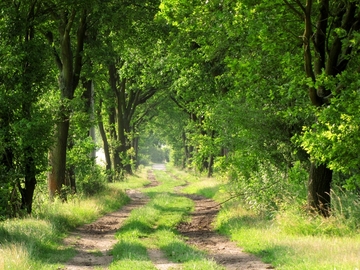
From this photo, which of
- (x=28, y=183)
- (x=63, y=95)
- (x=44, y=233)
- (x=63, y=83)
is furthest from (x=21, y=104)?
(x=63, y=83)

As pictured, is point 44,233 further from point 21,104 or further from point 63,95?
point 63,95

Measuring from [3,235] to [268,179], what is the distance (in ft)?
27.6

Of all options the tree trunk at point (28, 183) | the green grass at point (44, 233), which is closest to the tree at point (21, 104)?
the tree trunk at point (28, 183)

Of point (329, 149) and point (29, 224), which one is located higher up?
point (329, 149)

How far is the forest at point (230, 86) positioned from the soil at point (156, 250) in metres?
1.93

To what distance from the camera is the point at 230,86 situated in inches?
904

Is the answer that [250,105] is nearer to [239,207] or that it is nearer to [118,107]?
[239,207]

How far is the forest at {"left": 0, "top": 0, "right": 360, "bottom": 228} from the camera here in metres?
11.3

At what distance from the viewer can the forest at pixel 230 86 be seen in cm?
1134

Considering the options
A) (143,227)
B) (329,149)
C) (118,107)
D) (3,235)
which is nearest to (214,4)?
(329,149)

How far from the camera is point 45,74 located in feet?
50.3

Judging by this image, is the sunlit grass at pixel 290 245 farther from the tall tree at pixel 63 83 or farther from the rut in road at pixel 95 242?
the tall tree at pixel 63 83

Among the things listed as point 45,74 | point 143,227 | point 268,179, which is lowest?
point 143,227

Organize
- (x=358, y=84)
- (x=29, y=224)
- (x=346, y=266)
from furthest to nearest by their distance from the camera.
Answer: (x=29, y=224) < (x=358, y=84) < (x=346, y=266)
